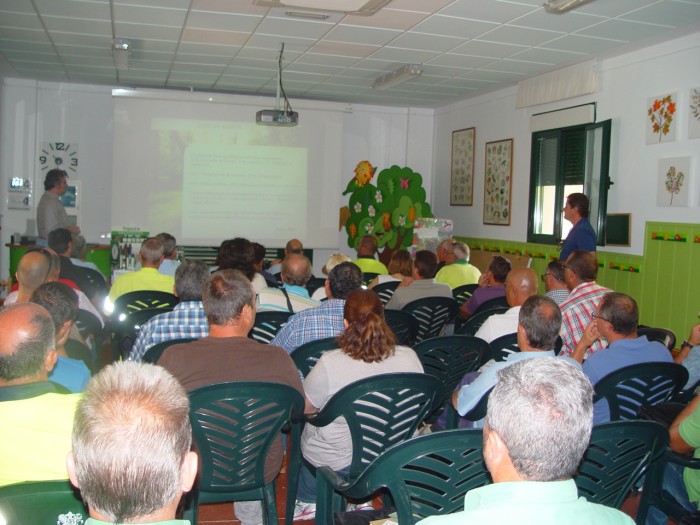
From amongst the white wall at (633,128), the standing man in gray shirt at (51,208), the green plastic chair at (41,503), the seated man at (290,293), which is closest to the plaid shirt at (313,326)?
the seated man at (290,293)

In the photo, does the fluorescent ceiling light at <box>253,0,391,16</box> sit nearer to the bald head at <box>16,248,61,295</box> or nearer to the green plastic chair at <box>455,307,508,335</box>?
the green plastic chair at <box>455,307,508,335</box>

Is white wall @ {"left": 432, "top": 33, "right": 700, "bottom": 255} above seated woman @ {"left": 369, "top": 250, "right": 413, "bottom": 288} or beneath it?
above

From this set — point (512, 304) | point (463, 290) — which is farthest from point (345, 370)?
point (463, 290)

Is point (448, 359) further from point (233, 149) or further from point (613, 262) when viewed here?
point (233, 149)

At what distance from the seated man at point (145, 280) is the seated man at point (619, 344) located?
2.87m

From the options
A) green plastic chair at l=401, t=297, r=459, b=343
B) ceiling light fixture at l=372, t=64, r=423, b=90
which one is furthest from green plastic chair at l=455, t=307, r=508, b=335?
ceiling light fixture at l=372, t=64, r=423, b=90

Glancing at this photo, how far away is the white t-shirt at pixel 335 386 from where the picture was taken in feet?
9.06

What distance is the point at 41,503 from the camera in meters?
1.48

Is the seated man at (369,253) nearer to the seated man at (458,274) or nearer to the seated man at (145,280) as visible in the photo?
the seated man at (458,274)

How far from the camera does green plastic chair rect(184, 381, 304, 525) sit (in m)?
2.36

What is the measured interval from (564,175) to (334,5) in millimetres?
3824

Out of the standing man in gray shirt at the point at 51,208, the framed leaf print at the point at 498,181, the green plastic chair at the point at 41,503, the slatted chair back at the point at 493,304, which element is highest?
the framed leaf print at the point at 498,181

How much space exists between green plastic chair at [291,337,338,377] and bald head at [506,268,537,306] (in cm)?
140

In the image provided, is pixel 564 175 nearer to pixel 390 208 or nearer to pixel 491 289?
pixel 390 208
